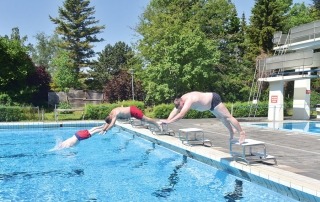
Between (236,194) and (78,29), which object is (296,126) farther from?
(78,29)

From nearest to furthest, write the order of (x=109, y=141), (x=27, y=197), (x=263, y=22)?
(x=27, y=197) → (x=109, y=141) → (x=263, y=22)

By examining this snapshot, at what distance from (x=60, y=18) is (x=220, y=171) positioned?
134 feet

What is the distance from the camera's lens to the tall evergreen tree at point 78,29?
44281mm

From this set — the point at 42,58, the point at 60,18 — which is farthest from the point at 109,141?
the point at 42,58

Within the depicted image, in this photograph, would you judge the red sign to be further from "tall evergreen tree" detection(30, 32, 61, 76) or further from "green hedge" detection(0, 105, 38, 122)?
"tall evergreen tree" detection(30, 32, 61, 76)

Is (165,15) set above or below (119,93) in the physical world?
above

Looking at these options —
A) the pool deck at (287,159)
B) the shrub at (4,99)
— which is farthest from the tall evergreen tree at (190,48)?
the pool deck at (287,159)

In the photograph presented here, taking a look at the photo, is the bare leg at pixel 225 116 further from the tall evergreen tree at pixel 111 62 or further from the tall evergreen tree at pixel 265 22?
the tall evergreen tree at pixel 111 62

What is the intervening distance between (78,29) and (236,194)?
135ft

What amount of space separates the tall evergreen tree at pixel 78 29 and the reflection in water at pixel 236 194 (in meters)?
38.5

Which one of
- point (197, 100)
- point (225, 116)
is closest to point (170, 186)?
point (225, 116)

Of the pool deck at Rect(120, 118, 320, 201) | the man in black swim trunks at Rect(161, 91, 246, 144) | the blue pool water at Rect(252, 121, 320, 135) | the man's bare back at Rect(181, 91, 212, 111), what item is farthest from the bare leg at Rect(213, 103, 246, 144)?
the blue pool water at Rect(252, 121, 320, 135)

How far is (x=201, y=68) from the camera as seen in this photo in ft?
91.1

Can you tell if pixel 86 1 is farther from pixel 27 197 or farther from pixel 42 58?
pixel 27 197
